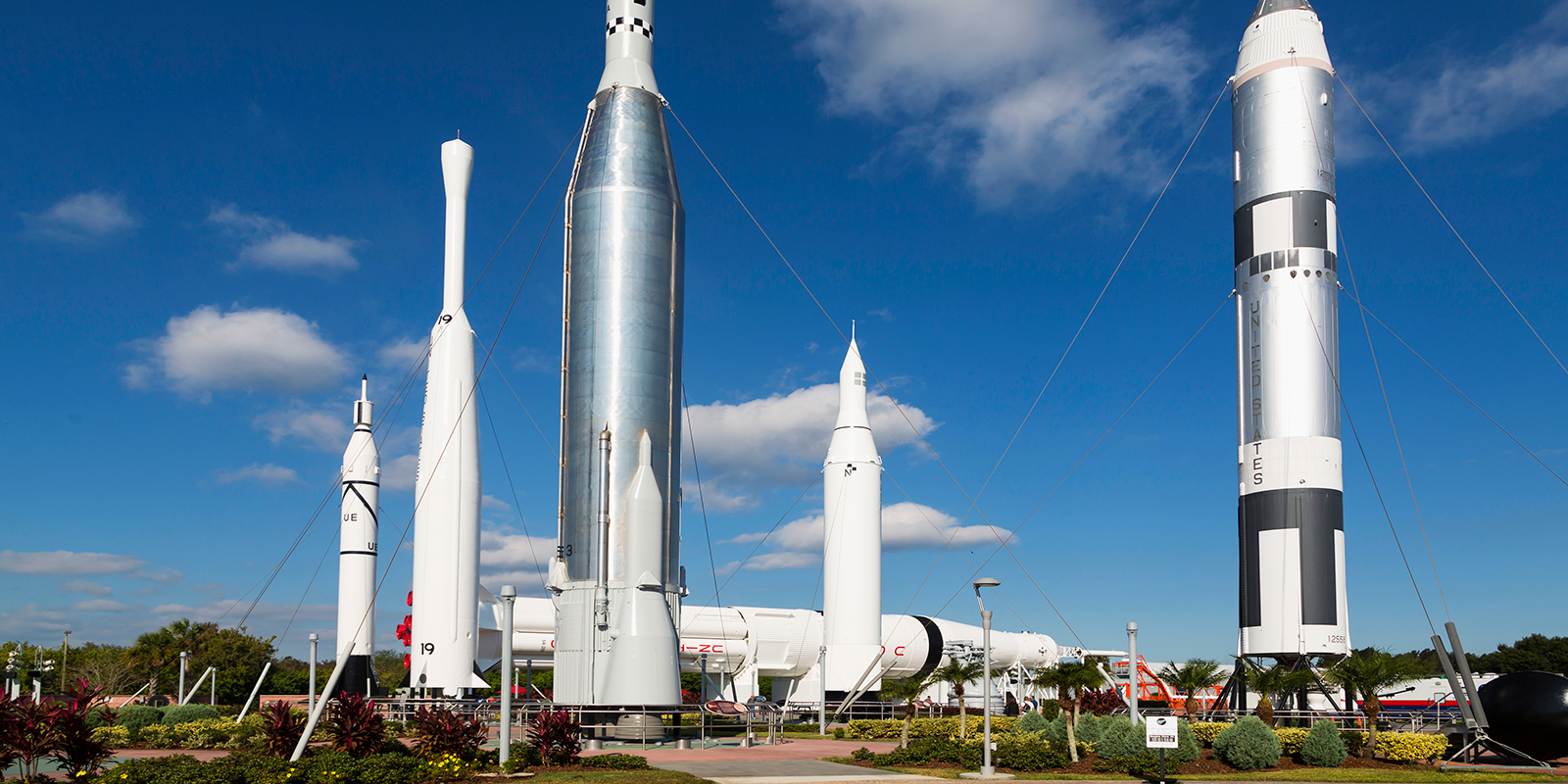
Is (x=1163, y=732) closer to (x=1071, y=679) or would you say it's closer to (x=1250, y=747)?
(x=1250, y=747)

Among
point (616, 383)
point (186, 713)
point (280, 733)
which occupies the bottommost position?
point (186, 713)

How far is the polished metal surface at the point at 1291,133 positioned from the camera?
32250 mm

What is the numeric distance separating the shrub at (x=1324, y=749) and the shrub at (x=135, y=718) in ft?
90.8

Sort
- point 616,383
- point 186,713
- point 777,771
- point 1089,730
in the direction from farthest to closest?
point 186,713, point 616,383, point 1089,730, point 777,771

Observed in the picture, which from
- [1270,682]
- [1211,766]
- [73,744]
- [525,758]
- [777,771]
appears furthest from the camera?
[1270,682]

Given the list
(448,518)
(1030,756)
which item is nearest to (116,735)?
(448,518)

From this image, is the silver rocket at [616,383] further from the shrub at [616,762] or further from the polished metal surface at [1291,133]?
the polished metal surface at [1291,133]

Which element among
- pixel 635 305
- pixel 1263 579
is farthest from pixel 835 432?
pixel 1263 579

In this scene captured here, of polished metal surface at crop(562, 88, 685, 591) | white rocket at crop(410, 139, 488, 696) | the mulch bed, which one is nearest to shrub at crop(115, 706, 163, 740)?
white rocket at crop(410, 139, 488, 696)

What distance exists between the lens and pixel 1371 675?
2441cm

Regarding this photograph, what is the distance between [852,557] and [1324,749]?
18797 mm

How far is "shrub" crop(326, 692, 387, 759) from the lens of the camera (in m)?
18.6

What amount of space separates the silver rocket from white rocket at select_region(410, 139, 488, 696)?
4.69m

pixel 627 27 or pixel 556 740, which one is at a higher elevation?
pixel 627 27
